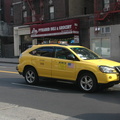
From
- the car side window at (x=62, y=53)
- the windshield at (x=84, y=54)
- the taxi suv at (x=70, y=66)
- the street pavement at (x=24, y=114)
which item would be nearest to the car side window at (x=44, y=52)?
the taxi suv at (x=70, y=66)

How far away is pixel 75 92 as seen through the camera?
27.1 feet

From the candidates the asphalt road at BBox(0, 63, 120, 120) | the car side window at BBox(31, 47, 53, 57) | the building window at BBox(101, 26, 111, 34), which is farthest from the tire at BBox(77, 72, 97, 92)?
the building window at BBox(101, 26, 111, 34)

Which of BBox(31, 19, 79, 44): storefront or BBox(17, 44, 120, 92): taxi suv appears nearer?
BBox(17, 44, 120, 92): taxi suv

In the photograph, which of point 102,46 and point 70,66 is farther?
point 102,46

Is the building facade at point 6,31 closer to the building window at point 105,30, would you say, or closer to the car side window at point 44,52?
the building window at point 105,30

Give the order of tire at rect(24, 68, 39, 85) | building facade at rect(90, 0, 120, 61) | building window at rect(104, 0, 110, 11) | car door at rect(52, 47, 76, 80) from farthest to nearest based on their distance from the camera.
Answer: building window at rect(104, 0, 110, 11)
building facade at rect(90, 0, 120, 61)
tire at rect(24, 68, 39, 85)
car door at rect(52, 47, 76, 80)

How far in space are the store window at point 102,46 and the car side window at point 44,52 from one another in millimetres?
13672

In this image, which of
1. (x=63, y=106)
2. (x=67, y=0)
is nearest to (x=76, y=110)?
(x=63, y=106)

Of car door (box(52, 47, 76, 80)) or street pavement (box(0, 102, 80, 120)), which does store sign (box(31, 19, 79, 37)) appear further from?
street pavement (box(0, 102, 80, 120))

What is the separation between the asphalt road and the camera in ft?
18.4

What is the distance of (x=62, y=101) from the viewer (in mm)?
6984

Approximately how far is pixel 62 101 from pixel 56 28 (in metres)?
19.0

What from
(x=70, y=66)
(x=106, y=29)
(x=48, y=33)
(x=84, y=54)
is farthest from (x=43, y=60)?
(x=48, y=33)

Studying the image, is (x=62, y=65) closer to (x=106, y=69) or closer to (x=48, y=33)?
(x=106, y=69)
